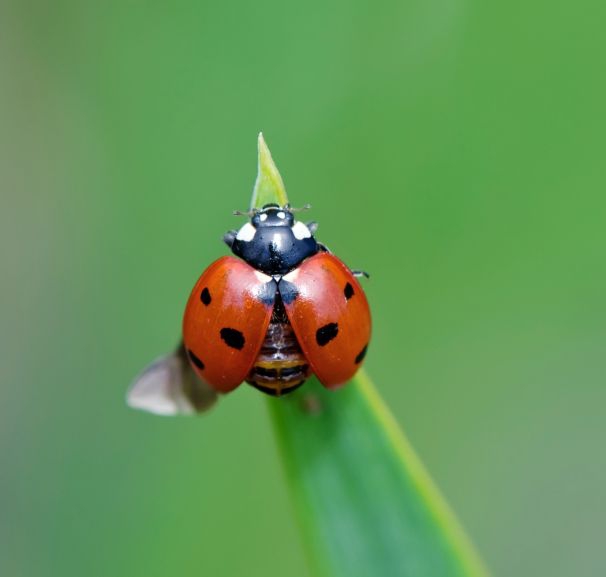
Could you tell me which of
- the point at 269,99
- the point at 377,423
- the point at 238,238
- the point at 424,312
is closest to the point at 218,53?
the point at 269,99

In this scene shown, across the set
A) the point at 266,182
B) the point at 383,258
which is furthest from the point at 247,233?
the point at 383,258

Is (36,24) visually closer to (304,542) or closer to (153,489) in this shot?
(153,489)

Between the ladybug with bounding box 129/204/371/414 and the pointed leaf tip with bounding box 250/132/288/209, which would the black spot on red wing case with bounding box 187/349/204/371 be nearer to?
the ladybug with bounding box 129/204/371/414

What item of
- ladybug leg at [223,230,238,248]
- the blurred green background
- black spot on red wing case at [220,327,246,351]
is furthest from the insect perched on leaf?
the blurred green background

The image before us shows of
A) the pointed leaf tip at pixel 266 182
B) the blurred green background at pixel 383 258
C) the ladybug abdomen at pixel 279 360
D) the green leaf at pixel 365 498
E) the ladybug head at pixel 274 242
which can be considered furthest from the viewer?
the blurred green background at pixel 383 258

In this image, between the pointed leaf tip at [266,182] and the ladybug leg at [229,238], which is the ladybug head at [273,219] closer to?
the ladybug leg at [229,238]

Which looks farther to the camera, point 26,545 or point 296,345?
point 26,545

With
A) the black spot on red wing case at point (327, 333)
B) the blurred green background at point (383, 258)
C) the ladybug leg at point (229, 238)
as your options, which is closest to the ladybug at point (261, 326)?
the black spot on red wing case at point (327, 333)
